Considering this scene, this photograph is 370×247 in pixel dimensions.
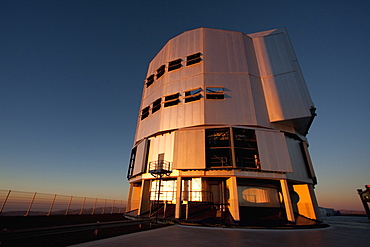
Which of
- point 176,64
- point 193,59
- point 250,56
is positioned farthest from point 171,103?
point 250,56

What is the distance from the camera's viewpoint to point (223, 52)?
77.3ft

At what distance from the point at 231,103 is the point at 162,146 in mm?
10177

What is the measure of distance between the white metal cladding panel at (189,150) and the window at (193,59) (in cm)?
1092

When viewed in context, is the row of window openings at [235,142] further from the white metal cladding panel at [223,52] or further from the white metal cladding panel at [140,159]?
the white metal cladding panel at [140,159]

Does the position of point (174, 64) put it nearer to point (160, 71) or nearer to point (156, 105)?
point (160, 71)

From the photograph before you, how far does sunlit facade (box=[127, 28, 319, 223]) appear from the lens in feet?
56.6

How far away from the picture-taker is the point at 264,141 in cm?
1788

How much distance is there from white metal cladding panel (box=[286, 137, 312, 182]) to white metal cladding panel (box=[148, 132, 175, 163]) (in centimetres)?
1370

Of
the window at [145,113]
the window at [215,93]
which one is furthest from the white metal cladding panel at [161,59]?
the window at [215,93]

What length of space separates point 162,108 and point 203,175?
11.0m

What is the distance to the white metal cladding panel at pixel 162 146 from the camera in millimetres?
20094

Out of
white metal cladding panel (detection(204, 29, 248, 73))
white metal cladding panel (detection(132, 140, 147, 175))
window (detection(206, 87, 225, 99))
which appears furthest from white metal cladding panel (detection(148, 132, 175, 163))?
white metal cladding panel (detection(204, 29, 248, 73))

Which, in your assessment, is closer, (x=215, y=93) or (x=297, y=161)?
(x=297, y=161)

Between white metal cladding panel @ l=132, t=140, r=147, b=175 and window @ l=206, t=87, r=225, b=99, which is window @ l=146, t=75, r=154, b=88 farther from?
window @ l=206, t=87, r=225, b=99
